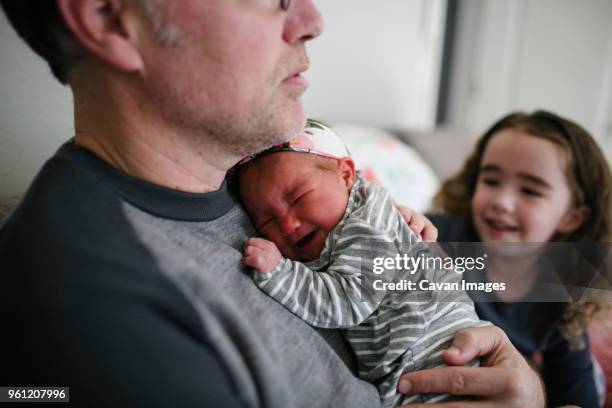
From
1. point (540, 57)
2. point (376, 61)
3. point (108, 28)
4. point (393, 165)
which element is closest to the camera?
point (108, 28)

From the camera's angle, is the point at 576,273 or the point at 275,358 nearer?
the point at 275,358

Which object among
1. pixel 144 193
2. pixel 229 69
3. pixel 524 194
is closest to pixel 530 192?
pixel 524 194

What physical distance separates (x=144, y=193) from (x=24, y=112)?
1.62ft

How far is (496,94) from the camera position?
3.74 m

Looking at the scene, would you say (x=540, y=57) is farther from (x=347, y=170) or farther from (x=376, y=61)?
(x=347, y=170)

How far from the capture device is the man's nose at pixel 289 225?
936 mm

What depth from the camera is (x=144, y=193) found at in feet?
2.38

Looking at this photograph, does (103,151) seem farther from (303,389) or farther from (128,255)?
(303,389)

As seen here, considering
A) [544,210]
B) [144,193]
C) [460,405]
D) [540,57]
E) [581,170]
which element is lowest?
[460,405]

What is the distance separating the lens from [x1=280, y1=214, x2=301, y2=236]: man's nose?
936 mm

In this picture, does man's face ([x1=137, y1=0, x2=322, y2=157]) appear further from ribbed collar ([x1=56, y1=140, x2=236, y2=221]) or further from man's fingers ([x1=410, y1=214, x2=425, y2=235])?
man's fingers ([x1=410, y1=214, x2=425, y2=235])

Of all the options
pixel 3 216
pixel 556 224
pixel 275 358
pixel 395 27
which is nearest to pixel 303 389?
pixel 275 358

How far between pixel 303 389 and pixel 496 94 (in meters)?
3.69

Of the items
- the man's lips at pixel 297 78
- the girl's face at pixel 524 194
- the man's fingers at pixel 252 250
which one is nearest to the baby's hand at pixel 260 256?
the man's fingers at pixel 252 250
